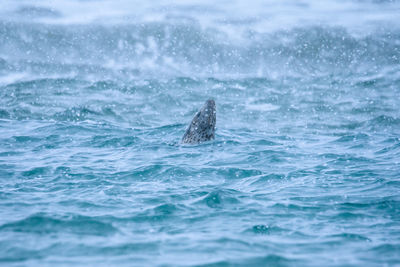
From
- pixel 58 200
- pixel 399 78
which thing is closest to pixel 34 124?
pixel 58 200

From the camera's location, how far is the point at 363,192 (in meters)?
11.0

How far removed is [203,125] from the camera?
1548 cm

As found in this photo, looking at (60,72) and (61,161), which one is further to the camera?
(60,72)

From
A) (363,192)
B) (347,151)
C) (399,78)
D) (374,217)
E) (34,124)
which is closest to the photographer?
(374,217)

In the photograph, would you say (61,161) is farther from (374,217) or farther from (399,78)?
(399,78)

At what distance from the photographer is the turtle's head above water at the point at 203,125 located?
15.3m

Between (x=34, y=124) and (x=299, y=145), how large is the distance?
1030 centimetres

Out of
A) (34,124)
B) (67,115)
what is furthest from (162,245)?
(67,115)

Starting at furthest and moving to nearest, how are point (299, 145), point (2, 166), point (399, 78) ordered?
point (399, 78)
point (299, 145)
point (2, 166)

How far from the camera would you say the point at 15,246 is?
759cm

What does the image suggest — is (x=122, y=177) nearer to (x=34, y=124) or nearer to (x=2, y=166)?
(x=2, y=166)

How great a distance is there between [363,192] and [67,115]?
1510 centimetres

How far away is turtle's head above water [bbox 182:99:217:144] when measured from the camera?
15.3 meters

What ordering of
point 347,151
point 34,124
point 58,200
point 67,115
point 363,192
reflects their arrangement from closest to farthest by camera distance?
point 58,200 → point 363,192 → point 347,151 → point 34,124 → point 67,115
